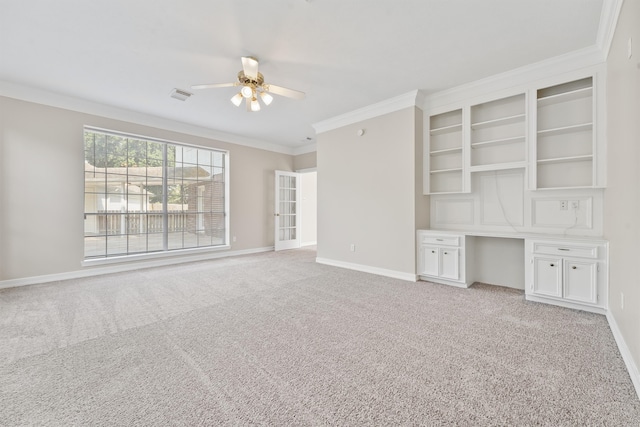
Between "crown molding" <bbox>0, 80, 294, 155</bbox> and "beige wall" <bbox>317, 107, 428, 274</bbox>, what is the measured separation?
218cm

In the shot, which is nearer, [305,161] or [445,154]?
[445,154]

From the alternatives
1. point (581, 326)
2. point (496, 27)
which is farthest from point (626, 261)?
point (496, 27)

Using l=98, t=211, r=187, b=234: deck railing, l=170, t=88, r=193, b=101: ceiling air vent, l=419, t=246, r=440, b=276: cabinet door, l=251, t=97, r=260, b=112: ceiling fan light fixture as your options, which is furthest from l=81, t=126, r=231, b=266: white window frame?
l=419, t=246, r=440, b=276: cabinet door

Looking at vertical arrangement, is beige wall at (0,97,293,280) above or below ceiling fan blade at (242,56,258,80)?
below

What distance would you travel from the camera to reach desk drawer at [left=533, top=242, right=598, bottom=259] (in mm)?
2654

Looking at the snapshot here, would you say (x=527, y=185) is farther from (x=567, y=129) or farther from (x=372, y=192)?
(x=372, y=192)

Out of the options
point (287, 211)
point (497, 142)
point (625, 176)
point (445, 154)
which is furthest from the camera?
point (287, 211)

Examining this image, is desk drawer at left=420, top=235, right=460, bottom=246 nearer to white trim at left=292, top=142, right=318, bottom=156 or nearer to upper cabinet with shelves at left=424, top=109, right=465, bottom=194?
upper cabinet with shelves at left=424, top=109, right=465, bottom=194

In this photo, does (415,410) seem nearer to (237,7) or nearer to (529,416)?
(529,416)

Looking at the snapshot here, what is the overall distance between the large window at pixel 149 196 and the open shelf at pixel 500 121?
4.89 m

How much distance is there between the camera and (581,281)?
2701 millimetres

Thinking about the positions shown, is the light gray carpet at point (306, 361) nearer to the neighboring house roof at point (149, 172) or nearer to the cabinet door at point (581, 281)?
the cabinet door at point (581, 281)

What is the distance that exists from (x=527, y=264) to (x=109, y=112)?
20.9 feet

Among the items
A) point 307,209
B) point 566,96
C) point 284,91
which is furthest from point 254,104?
point 307,209
